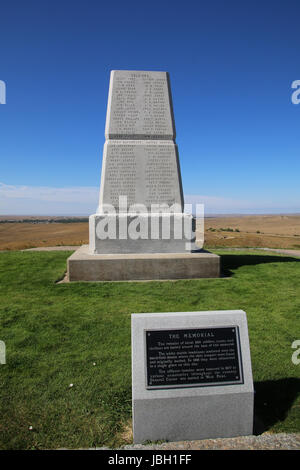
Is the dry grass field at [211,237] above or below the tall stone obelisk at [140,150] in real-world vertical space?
below

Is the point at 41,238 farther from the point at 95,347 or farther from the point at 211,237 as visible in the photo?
the point at 95,347

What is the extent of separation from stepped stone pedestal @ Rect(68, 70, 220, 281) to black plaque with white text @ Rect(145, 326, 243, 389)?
5332mm

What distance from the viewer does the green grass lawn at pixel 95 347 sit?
305cm

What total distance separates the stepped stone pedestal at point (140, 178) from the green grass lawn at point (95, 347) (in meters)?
1.47

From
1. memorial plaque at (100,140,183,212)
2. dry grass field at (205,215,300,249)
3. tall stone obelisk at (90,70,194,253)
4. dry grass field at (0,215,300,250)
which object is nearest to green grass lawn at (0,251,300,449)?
tall stone obelisk at (90,70,194,253)

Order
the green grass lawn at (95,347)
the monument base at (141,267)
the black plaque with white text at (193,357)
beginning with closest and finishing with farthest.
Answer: the black plaque with white text at (193,357) < the green grass lawn at (95,347) < the monument base at (141,267)

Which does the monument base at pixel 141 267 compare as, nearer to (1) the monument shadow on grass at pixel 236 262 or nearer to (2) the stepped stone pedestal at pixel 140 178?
(2) the stepped stone pedestal at pixel 140 178

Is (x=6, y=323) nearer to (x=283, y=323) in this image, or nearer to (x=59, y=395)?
(x=59, y=395)

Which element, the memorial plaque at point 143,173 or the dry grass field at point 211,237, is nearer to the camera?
the memorial plaque at point 143,173

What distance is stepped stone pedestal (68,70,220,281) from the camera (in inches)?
333

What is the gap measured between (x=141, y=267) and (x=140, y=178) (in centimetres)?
264

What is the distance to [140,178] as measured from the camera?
29.0ft

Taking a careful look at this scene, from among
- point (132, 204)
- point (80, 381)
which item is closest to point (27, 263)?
point (132, 204)

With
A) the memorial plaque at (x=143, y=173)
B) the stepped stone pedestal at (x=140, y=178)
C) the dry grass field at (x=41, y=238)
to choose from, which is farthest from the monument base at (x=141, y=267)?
the dry grass field at (x=41, y=238)
